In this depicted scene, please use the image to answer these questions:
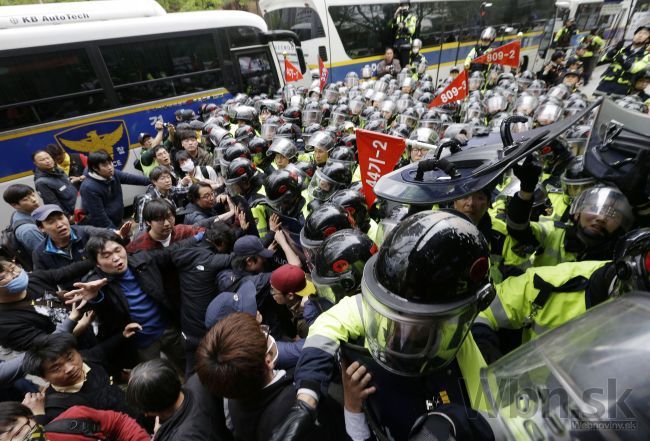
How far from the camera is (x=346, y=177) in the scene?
3459 millimetres

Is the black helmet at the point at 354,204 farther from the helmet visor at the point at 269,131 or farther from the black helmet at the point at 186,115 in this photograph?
the black helmet at the point at 186,115

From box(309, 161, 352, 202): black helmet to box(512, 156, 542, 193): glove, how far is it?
69.2 inches

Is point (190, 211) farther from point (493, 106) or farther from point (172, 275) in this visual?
point (493, 106)

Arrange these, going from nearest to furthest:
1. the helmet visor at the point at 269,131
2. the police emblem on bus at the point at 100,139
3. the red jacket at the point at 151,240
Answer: the red jacket at the point at 151,240
the helmet visor at the point at 269,131
the police emblem on bus at the point at 100,139

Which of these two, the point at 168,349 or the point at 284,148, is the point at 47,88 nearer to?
the point at 284,148

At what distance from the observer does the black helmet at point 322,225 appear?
91.1 inches

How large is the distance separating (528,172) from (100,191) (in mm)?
4791

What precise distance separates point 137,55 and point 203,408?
7.47 m

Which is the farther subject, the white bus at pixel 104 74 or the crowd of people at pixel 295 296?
the white bus at pixel 104 74

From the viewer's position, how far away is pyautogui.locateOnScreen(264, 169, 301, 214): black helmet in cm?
319

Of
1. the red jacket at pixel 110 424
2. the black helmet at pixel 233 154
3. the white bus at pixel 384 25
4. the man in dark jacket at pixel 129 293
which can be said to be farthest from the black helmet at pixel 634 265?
the white bus at pixel 384 25

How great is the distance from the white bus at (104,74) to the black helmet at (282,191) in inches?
207

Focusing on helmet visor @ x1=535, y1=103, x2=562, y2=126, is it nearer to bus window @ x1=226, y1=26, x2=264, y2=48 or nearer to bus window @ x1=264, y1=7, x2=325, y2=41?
bus window @ x1=226, y1=26, x2=264, y2=48

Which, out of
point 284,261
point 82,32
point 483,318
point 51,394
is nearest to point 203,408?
point 51,394
